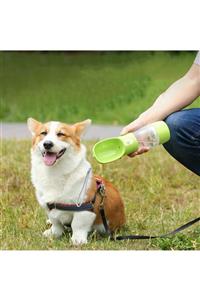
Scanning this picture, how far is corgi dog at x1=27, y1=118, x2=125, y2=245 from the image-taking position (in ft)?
9.34

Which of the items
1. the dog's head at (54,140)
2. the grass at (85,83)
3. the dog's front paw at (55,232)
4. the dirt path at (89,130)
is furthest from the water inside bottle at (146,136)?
the grass at (85,83)

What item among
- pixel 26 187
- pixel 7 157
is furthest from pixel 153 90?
pixel 26 187

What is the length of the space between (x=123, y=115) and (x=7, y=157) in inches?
155

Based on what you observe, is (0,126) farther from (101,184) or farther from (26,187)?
(101,184)

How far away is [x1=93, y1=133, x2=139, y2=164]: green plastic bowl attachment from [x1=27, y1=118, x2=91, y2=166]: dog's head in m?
0.24

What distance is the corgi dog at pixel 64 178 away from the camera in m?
2.85

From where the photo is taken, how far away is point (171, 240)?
9.41ft

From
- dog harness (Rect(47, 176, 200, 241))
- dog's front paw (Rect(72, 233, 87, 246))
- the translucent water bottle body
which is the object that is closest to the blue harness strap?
dog harness (Rect(47, 176, 200, 241))

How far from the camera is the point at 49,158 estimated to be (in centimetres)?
283

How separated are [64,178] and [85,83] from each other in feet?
17.9

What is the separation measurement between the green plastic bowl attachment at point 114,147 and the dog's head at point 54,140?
0.24 m

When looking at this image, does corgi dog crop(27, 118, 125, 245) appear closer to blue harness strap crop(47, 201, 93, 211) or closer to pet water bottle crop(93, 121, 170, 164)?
blue harness strap crop(47, 201, 93, 211)

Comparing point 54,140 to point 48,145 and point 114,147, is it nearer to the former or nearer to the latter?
point 48,145

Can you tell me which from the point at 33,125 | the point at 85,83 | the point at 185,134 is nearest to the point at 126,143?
the point at 185,134
